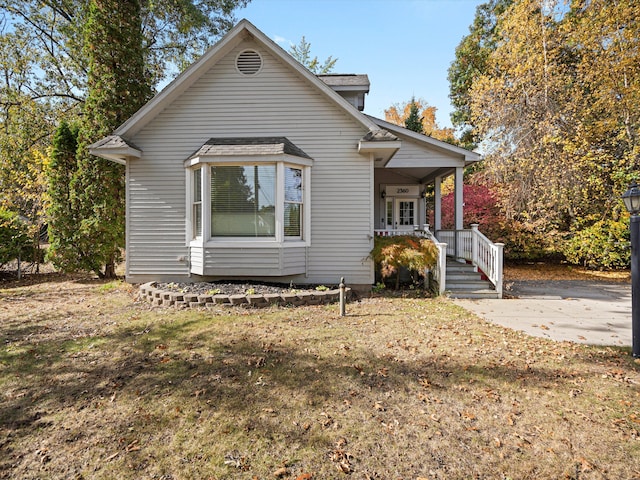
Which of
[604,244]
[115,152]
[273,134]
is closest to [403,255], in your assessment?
[273,134]

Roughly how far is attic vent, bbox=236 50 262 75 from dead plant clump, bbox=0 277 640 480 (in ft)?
20.9

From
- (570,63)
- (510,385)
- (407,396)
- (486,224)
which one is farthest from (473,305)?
(570,63)

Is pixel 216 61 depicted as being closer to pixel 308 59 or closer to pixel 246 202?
pixel 246 202

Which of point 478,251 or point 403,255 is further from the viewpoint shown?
point 478,251

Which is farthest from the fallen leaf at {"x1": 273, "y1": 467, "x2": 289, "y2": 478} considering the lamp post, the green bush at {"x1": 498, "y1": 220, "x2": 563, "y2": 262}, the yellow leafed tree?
the yellow leafed tree

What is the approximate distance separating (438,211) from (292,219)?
6.00m

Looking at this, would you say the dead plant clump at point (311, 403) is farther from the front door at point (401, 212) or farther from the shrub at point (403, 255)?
the front door at point (401, 212)

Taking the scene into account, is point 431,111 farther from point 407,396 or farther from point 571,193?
point 407,396

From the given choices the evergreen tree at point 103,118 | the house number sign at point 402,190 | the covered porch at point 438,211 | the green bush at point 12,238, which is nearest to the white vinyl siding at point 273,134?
the covered porch at point 438,211

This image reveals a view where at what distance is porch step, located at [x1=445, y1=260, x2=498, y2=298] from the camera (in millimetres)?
7738

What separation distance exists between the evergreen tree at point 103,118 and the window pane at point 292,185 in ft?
19.1

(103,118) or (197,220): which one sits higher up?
(103,118)

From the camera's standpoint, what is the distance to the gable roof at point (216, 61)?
7555mm

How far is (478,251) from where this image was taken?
852cm
